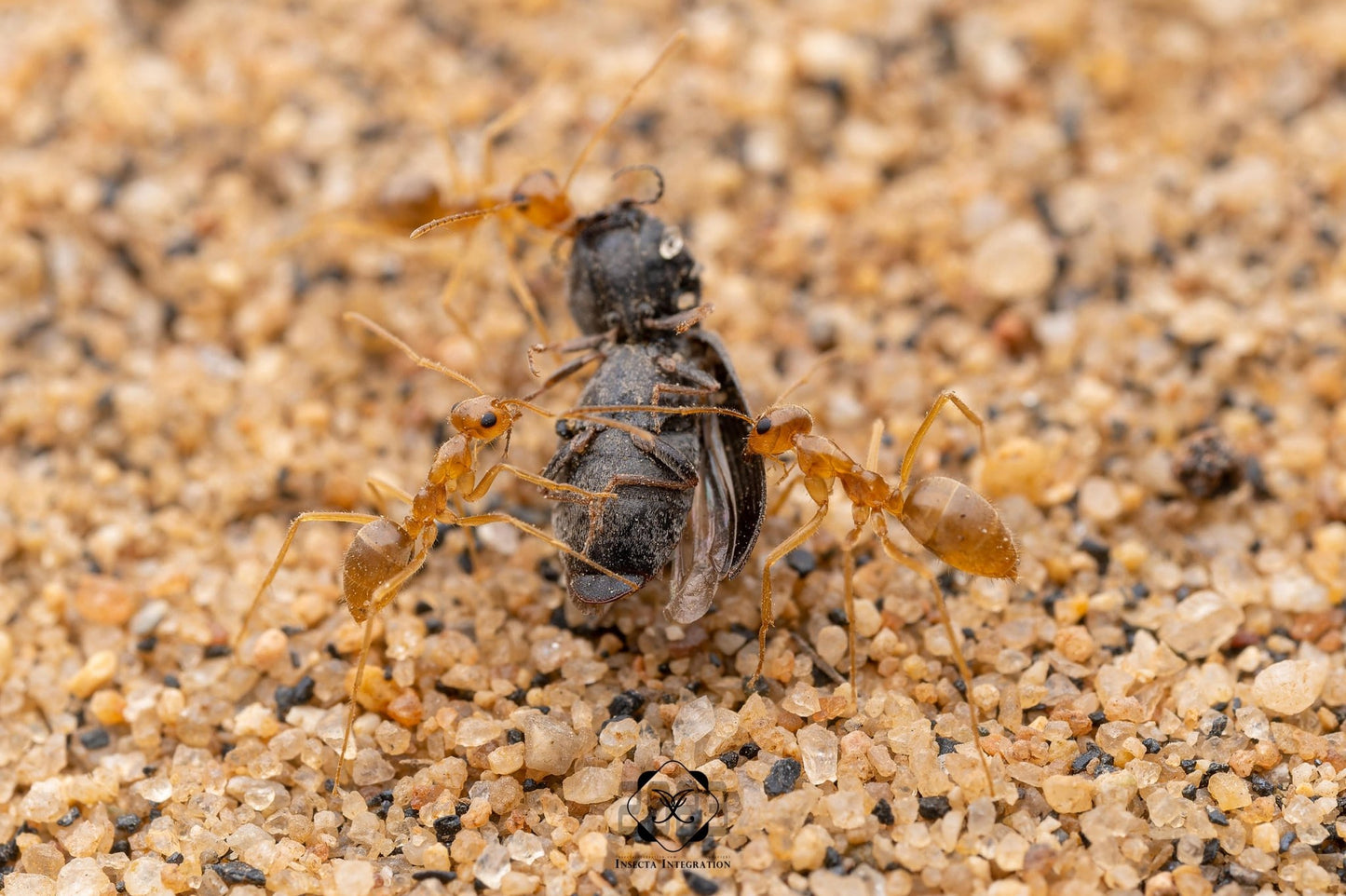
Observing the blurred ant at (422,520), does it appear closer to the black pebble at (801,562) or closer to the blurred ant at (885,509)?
the blurred ant at (885,509)

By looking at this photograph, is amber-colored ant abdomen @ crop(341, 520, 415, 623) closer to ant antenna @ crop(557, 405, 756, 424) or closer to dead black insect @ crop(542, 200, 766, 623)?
dead black insect @ crop(542, 200, 766, 623)

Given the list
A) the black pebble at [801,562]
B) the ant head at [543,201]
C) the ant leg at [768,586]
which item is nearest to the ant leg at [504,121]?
the ant head at [543,201]

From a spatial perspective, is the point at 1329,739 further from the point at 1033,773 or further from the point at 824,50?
the point at 824,50

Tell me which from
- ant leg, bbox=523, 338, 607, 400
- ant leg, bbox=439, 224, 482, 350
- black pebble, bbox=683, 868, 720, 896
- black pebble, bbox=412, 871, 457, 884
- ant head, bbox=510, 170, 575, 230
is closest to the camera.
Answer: black pebble, bbox=683, 868, 720, 896

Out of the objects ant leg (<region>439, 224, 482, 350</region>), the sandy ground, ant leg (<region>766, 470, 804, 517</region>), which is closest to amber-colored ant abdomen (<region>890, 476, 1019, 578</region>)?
the sandy ground

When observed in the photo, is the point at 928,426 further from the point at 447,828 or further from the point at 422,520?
the point at 447,828

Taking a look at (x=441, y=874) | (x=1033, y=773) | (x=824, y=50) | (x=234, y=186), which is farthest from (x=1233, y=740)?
(x=234, y=186)

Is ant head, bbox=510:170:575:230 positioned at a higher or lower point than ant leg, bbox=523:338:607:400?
higher
